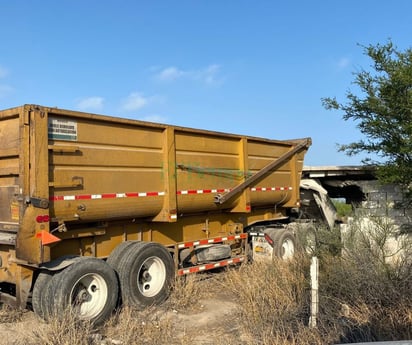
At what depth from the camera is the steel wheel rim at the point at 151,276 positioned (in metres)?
6.54

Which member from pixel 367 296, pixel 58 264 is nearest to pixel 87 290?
pixel 58 264

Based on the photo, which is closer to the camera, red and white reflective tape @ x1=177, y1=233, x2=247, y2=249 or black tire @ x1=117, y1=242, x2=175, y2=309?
black tire @ x1=117, y1=242, x2=175, y2=309

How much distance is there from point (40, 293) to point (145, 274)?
66.3 inches

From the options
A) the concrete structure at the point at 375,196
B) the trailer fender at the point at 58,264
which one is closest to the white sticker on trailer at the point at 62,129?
the trailer fender at the point at 58,264

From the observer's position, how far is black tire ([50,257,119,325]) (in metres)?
5.19

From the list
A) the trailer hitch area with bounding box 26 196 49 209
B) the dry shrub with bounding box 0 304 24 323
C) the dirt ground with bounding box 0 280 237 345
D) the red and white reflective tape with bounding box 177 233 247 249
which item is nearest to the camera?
the dirt ground with bounding box 0 280 237 345

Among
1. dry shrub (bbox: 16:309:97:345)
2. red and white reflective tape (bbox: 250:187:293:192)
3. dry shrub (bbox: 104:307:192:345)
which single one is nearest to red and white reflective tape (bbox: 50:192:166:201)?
dry shrub (bbox: 16:309:97:345)

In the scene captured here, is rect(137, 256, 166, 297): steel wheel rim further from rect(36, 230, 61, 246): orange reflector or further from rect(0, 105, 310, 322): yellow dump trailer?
rect(36, 230, 61, 246): orange reflector

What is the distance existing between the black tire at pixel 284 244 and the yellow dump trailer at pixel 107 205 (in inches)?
38.9

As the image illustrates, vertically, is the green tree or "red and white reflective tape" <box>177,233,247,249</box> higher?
the green tree

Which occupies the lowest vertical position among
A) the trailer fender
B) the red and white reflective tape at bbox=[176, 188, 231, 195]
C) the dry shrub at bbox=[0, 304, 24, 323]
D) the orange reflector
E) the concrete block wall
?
the dry shrub at bbox=[0, 304, 24, 323]

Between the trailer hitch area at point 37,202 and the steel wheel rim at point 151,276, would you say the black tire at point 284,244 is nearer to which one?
the steel wheel rim at point 151,276

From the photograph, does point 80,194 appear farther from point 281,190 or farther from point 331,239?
point 281,190

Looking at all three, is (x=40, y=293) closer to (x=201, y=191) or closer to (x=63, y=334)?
(x=63, y=334)
